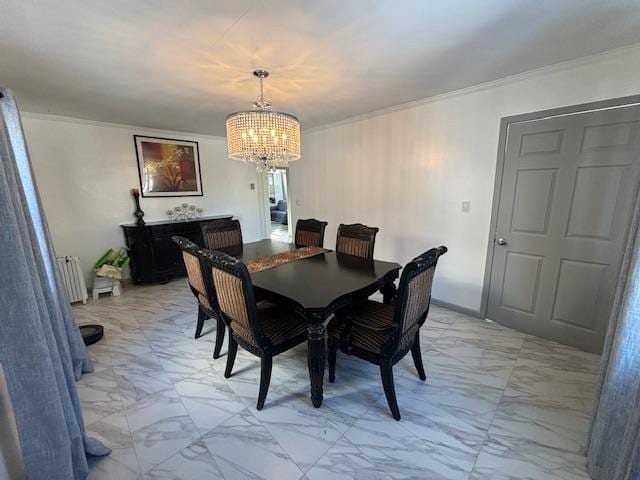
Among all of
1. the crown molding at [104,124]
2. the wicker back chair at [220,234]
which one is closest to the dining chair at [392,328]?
the wicker back chair at [220,234]

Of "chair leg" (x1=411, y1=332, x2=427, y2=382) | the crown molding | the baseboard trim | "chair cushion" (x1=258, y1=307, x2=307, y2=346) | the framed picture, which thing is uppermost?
the crown molding

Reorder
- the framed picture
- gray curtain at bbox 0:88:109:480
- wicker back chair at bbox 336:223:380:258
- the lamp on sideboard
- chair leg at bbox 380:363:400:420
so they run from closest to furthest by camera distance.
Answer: gray curtain at bbox 0:88:109:480
chair leg at bbox 380:363:400:420
wicker back chair at bbox 336:223:380:258
the lamp on sideboard
the framed picture

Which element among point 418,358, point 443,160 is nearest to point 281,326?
point 418,358

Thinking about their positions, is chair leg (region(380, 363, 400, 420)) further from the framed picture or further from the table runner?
the framed picture

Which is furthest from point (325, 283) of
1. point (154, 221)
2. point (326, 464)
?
point (154, 221)

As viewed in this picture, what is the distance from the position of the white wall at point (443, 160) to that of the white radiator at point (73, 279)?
3382mm

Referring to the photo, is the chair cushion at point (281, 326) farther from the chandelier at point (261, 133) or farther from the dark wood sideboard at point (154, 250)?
the dark wood sideboard at point (154, 250)

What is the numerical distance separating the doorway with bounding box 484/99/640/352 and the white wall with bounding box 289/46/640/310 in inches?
6.1

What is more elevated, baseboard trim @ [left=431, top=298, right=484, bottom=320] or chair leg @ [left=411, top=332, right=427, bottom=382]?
chair leg @ [left=411, top=332, right=427, bottom=382]

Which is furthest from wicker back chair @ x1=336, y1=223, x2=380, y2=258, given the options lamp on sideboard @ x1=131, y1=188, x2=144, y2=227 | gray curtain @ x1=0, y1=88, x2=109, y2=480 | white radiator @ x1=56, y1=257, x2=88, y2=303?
white radiator @ x1=56, y1=257, x2=88, y2=303

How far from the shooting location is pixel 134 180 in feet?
13.0

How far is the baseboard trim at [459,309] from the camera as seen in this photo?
289 centimetres

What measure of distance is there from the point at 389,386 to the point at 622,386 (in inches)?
40.2

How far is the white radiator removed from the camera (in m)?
3.22
